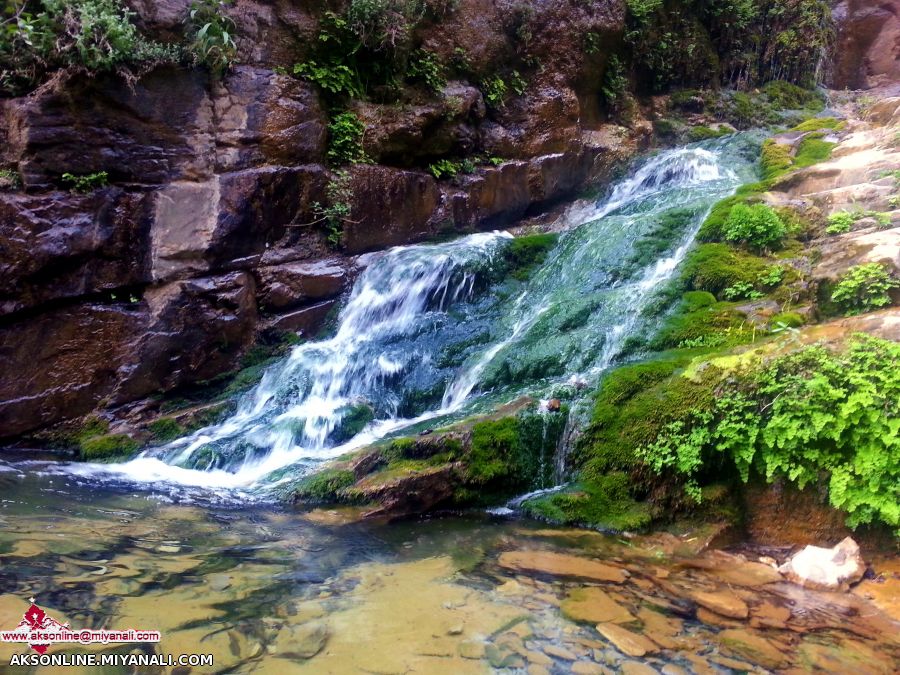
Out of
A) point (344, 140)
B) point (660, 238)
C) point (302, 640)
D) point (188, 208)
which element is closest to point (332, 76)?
point (344, 140)

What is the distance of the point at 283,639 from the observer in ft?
11.3

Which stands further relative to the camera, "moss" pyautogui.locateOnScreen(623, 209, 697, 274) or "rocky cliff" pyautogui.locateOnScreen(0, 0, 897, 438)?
"moss" pyautogui.locateOnScreen(623, 209, 697, 274)

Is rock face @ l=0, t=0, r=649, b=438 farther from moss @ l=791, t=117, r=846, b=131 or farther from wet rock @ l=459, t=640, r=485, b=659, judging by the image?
moss @ l=791, t=117, r=846, b=131

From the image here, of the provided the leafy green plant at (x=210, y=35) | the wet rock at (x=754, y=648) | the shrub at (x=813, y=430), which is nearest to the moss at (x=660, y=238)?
the shrub at (x=813, y=430)

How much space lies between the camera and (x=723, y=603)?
14.4 feet

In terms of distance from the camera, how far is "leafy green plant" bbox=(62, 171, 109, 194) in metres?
8.30

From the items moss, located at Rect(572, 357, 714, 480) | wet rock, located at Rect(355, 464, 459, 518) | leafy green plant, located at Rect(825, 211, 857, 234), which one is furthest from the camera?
leafy green plant, located at Rect(825, 211, 857, 234)

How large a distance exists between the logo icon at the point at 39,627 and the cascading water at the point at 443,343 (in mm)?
3544

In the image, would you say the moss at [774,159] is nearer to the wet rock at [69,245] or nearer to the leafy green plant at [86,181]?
the wet rock at [69,245]

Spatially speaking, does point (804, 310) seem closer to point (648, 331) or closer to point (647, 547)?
point (648, 331)

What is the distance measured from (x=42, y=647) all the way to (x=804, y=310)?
7878 millimetres

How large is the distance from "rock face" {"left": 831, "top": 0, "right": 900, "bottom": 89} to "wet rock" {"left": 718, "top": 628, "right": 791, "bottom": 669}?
22.0m

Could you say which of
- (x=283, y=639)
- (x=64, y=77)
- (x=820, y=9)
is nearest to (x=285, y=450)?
(x=283, y=639)

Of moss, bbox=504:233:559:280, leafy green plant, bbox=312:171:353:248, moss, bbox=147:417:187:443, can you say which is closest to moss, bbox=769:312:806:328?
moss, bbox=504:233:559:280
